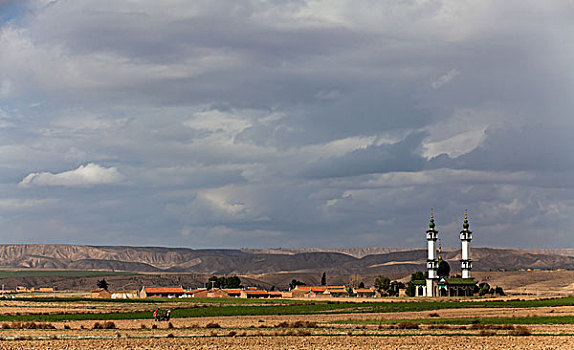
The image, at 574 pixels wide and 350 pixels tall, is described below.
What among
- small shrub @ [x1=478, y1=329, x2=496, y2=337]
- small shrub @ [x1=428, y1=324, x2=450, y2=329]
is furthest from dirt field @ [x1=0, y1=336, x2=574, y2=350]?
small shrub @ [x1=428, y1=324, x2=450, y2=329]

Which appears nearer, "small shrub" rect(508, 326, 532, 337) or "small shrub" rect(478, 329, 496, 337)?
"small shrub" rect(478, 329, 496, 337)

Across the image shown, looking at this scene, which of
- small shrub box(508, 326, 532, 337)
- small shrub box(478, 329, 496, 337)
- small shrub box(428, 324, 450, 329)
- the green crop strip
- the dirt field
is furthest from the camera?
the green crop strip

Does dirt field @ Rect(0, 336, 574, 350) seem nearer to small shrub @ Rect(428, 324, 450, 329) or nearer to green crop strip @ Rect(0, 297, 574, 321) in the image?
small shrub @ Rect(428, 324, 450, 329)

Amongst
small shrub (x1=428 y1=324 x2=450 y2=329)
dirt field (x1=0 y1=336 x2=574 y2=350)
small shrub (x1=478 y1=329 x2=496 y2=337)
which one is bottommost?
dirt field (x1=0 y1=336 x2=574 y2=350)

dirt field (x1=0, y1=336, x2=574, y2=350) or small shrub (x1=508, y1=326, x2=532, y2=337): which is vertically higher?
small shrub (x1=508, y1=326, x2=532, y2=337)

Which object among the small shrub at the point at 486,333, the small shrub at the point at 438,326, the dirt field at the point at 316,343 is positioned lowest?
the dirt field at the point at 316,343

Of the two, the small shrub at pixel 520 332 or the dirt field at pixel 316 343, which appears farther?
the small shrub at pixel 520 332

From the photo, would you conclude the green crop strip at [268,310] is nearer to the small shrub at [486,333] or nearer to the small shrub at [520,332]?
the small shrub at [520,332]

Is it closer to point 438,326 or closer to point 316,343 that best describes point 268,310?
point 438,326

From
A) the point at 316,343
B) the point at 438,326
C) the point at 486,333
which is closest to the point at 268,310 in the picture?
the point at 438,326

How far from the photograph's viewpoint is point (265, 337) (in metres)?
59.7

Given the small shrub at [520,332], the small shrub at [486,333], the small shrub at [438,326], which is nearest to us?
the small shrub at [486,333]

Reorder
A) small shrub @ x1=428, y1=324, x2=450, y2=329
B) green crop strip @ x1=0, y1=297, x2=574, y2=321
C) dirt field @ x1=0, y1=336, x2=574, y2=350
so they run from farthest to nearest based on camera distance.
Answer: green crop strip @ x1=0, y1=297, x2=574, y2=321, small shrub @ x1=428, y1=324, x2=450, y2=329, dirt field @ x1=0, y1=336, x2=574, y2=350

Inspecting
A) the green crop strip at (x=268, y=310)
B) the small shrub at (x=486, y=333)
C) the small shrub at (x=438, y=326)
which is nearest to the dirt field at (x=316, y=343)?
the small shrub at (x=486, y=333)
